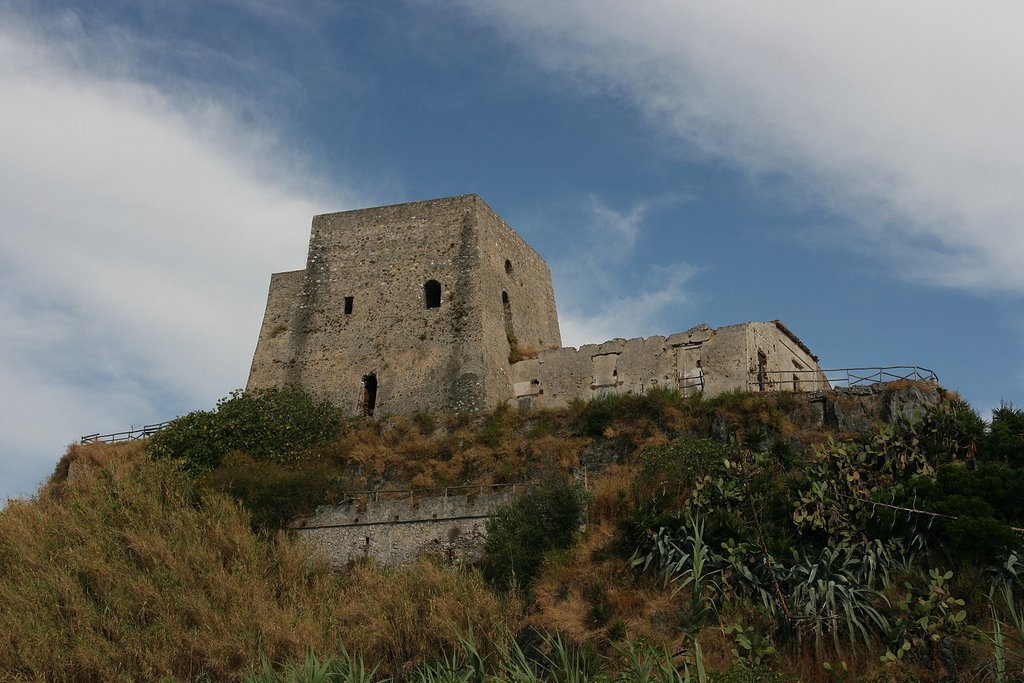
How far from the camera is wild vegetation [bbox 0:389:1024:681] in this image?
54.7ft

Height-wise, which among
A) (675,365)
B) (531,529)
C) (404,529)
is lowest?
(531,529)

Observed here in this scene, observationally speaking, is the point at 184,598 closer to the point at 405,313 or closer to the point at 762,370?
the point at 405,313

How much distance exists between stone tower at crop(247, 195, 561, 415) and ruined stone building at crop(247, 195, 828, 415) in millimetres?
32

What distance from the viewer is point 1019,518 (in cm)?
1784

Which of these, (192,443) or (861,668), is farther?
(192,443)

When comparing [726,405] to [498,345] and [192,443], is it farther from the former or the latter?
[192,443]

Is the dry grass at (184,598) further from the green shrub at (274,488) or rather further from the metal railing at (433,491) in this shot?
the metal railing at (433,491)

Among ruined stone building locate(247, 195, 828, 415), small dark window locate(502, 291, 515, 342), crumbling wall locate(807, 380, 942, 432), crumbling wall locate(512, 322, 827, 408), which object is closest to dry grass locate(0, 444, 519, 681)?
ruined stone building locate(247, 195, 828, 415)

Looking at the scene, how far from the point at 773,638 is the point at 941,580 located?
261 cm

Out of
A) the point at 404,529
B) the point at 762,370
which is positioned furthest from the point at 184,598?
the point at 762,370

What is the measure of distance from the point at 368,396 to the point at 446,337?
8.34ft

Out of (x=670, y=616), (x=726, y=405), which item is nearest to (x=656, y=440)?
(x=726, y=405)

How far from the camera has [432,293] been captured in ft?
97.4

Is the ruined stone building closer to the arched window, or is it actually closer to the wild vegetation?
the arched window
